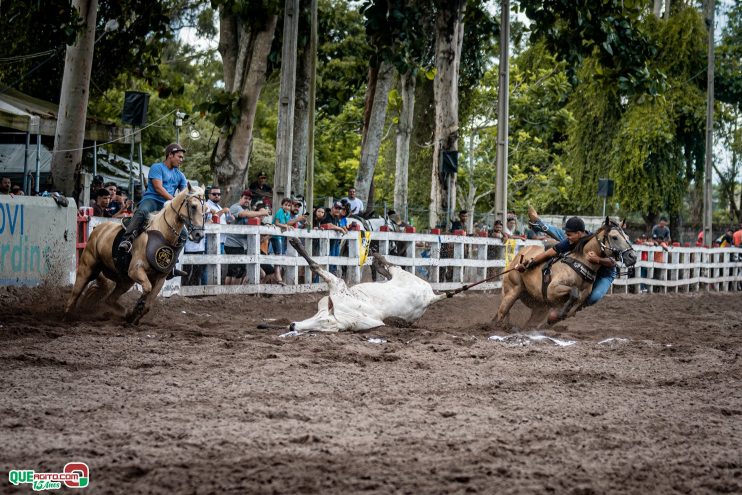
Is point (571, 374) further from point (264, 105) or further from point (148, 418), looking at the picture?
point (264, 105)

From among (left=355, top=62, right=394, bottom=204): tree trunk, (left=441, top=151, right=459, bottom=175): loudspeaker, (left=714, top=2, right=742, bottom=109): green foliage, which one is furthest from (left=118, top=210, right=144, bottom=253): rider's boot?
(left=714, top=2, right=742, bottom=109): green foliage

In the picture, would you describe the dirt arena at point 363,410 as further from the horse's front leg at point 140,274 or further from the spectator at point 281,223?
the spectator at point 281,223

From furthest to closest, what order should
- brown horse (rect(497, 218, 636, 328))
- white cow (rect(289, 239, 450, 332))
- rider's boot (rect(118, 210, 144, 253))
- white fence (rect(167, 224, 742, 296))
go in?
white fence (rect(167, 224, 742, 296)) → brown horse (rect(497, 218, 636, 328)) → rider's boot (rect(118, 210, 144, 253)) → white cow (rect(289, 239, 450, 332))

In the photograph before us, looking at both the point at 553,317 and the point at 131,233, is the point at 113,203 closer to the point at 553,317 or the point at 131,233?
the point at 131,233

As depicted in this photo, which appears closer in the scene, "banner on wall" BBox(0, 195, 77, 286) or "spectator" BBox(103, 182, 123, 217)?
"banner on wall" BBox(0, 195, 77, 286)

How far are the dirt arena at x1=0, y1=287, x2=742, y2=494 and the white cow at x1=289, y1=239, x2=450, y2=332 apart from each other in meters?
0.25

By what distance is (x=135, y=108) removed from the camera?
60.1 ft

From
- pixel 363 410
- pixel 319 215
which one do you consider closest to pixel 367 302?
pixel 363 410

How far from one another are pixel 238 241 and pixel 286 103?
371cm

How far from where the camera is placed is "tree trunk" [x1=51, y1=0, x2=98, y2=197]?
16.4m

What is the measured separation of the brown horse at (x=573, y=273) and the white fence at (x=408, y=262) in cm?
60

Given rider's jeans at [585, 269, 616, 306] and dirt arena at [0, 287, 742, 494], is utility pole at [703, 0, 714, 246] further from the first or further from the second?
dirt arena at [0, 287, 742, 494]

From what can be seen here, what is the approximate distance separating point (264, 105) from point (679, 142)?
20809mm

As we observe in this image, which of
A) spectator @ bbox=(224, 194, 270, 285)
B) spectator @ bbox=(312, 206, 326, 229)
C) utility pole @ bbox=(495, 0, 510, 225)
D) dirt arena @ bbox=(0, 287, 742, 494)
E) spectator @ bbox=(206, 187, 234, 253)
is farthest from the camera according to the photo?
utility pole @ bbox=(495, 0, 510, 225)
